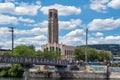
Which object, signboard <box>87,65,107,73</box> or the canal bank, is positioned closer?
the canal bank

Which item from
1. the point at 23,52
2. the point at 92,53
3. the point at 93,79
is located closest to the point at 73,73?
the point at 93,79

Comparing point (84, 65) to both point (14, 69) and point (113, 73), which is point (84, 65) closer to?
point (113, 73)

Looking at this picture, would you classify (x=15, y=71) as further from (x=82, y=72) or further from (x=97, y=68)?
Result: (x=97, y=68)

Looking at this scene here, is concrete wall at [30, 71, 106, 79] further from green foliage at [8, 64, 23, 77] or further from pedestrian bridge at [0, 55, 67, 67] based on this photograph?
green foliage at [8, 64, 23, 77]

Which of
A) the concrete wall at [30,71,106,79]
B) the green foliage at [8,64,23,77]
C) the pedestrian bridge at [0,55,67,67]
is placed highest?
the pedestrian bridge at [0,55,67,67]

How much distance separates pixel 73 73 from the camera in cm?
12719

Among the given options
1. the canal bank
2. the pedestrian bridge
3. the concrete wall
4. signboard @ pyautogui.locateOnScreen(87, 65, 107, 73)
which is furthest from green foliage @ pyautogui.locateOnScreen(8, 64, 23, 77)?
signboard @ pyautogui.locateOnScreen(87, 65, 107, 73)

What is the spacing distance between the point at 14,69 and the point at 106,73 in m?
31.7

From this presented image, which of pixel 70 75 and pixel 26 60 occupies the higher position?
pixel 26 60

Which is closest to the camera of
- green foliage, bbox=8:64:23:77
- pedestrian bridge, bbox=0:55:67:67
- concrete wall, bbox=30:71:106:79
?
pedestrian bridge, bbox=0:55:67:67

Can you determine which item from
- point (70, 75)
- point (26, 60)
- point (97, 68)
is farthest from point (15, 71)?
point (26, 60)

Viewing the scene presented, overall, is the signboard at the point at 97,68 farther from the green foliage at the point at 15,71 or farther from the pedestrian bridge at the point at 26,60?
the green foliage at the point at 15,71

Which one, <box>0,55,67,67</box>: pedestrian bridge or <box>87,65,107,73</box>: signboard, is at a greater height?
<box>0,55,67,67</box>: pedestrian bridge

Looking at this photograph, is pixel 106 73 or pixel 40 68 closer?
pixel 106 73
